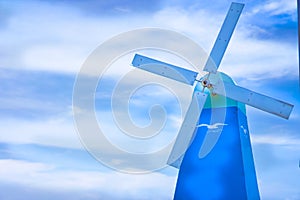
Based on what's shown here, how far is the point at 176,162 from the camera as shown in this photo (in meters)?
16.1

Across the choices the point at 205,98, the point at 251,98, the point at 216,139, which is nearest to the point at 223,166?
the point at 216,139

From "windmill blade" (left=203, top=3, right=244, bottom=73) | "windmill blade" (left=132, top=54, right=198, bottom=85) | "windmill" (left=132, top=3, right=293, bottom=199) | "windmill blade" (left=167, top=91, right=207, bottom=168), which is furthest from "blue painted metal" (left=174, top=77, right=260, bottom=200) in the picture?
"windmill blade" (left=203, top=3, right=244, bottom=73)

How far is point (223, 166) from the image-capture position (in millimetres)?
15516

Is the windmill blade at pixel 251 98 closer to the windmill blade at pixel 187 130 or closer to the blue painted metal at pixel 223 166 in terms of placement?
the blue painted metal at pixel 223 166

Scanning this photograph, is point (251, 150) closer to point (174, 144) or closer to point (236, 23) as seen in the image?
point (174, 144)

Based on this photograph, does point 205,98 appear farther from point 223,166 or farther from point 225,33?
point 225,33

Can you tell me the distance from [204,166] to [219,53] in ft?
10.6

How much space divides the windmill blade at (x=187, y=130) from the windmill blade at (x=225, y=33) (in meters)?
1.28

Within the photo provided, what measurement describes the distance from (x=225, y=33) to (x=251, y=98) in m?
2.06

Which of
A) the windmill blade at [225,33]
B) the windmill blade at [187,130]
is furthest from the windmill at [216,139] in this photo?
the windmill blade at [225,33]

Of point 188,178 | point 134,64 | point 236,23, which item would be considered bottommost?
point 188,178

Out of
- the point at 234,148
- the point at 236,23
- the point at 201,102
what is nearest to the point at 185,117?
the point at 201,102

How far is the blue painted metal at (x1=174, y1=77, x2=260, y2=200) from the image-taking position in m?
15.4

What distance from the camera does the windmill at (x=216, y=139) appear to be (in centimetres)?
1545
